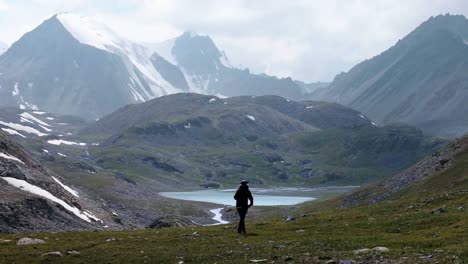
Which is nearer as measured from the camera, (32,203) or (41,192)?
(32,203)

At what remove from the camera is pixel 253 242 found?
41.2 meters

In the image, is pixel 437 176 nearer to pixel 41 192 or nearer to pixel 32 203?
pixel 32 203

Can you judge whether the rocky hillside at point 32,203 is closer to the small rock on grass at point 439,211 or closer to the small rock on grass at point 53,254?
the small rock on grass at point 53,254

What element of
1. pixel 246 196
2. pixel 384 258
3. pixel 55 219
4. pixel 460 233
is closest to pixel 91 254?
pixel 246 196

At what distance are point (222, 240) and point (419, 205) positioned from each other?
24.0 m

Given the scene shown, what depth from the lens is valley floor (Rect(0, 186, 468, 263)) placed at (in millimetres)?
32281

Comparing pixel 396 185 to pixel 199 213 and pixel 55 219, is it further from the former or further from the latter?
pixel 199 213

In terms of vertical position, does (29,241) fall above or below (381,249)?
below

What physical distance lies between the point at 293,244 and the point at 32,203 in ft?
176

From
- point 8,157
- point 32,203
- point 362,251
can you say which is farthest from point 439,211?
point 8,157

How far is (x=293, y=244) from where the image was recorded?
3909 centimetres

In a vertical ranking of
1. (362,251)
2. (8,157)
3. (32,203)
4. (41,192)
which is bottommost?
(362,251)

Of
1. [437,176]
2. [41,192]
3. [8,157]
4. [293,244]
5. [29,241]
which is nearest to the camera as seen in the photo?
[293,244]

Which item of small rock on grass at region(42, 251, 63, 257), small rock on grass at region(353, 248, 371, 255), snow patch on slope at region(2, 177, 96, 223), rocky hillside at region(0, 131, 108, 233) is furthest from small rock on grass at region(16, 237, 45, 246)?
snow patch on slope at region(2, 177, 96, 223)
